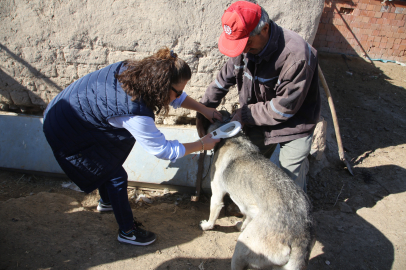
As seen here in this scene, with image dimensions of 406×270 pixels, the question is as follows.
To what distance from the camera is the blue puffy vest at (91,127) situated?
6.66 feet

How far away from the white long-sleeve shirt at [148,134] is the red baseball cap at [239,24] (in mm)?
968

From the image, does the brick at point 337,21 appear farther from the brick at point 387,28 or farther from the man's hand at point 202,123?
the man's hand at point 202,123

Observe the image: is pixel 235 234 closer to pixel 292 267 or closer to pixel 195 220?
pixel 195 220

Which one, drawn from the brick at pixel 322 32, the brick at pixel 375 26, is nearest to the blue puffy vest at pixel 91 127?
the brick at pixel 322 32

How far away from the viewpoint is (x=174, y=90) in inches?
83.0

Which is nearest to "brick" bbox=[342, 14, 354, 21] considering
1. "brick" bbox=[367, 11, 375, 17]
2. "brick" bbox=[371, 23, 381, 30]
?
"brick" bbox=[367, 11, 375, 17]

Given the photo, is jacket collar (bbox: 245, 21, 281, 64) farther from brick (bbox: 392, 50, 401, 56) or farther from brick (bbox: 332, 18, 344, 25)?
brick (bbox: 392, 50, 401, 56)

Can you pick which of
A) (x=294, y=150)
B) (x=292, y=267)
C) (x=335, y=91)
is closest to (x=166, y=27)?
(x=294, y=150)

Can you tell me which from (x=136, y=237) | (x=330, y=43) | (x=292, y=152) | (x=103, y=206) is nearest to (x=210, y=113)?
(x=292, y=152)

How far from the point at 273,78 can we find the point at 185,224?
2121 millimetres

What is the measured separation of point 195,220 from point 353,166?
318cm

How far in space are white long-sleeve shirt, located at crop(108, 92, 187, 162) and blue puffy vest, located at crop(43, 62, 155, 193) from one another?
0.06m

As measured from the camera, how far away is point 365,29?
7805mm

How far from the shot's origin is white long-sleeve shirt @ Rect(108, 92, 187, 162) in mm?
2029
